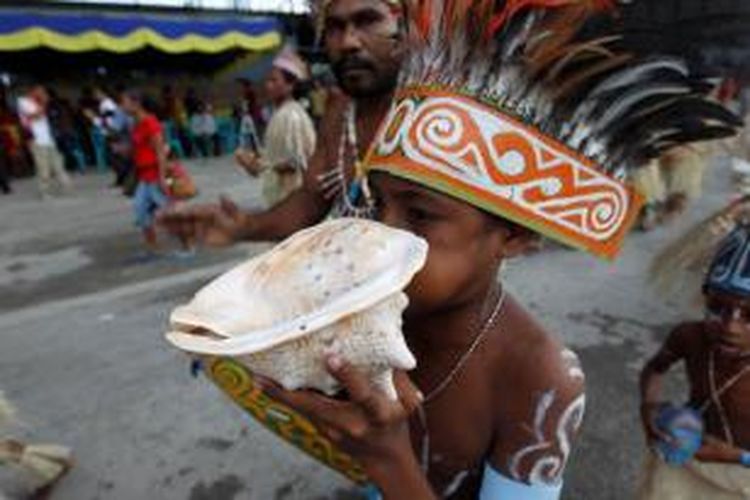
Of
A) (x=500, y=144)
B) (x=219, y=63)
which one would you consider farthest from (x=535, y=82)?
(x=219, y=63)

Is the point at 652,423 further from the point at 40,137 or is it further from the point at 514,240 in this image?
the point at 40,137

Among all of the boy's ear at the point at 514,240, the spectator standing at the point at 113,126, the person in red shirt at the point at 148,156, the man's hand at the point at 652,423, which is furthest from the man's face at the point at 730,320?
the spectator standing at the point at 113,126

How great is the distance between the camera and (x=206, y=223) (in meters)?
1.66

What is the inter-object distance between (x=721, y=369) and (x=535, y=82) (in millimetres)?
1315

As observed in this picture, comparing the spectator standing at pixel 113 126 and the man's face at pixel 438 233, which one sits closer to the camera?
the man's face at pixel 438 233

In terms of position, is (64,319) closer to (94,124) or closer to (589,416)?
(589,416)

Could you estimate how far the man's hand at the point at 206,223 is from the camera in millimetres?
1620

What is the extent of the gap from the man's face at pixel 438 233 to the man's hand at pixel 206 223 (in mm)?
713

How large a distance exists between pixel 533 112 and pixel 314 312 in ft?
1.66

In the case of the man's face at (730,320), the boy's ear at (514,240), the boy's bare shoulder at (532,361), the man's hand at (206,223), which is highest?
the boy's ear at (514,240)

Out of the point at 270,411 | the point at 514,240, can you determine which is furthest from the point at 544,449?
the point at 270,411

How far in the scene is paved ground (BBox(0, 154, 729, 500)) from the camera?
2814 millimetres

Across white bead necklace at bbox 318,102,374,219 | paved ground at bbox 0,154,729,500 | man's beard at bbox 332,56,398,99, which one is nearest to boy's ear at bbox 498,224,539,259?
white bead necklace at bbox 318,102,374,219

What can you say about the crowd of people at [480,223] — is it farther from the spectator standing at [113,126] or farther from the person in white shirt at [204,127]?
the person in white shirt at [204,127]
